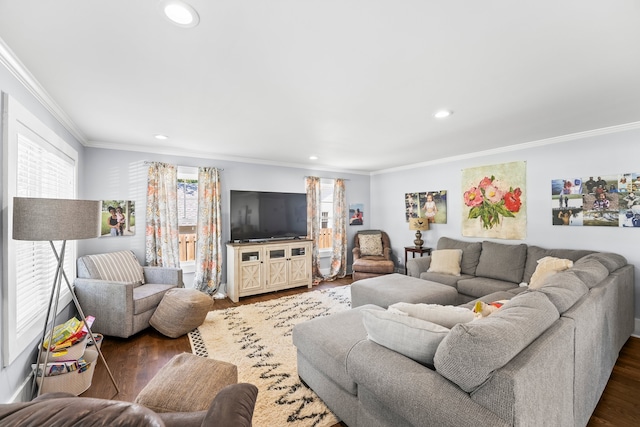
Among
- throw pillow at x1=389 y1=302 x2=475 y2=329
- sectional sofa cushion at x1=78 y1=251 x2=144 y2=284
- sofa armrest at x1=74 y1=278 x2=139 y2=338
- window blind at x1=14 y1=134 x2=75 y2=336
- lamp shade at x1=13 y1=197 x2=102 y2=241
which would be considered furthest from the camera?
sectional sofa cushion at x1=78 y1=251 x2=144 y2=284

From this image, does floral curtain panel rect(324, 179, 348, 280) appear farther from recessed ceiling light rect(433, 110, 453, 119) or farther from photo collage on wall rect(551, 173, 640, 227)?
photo collage on wall rect(551, 173, 640, 227)

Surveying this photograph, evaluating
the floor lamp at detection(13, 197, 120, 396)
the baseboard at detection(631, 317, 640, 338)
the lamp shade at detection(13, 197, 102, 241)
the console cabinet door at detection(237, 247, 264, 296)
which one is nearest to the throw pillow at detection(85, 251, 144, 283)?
the console cabinet door at detection(237, 247, 264, 296)

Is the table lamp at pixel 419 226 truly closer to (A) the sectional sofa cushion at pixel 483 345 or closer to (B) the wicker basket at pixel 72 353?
(A) the sectional sofa cushion at pixel 483 345

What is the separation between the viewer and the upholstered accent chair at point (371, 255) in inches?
196

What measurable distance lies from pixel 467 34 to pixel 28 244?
3366 mm

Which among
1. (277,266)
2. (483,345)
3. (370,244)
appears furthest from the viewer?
(370,244)

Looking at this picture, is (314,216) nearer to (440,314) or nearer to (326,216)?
(326,216)

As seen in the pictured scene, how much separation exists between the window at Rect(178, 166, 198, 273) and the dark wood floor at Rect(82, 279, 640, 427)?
1.32 meters

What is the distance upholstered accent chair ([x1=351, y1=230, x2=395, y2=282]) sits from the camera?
4973 mm

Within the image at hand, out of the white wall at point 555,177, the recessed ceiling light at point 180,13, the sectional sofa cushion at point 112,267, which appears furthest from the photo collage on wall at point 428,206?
the sectional sofa cushion at point 112,267

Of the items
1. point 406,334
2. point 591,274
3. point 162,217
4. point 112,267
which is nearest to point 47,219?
point 112,267

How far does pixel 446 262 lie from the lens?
414 centimetres

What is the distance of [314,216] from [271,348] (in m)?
3.12

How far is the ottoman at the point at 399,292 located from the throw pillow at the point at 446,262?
0.80m
